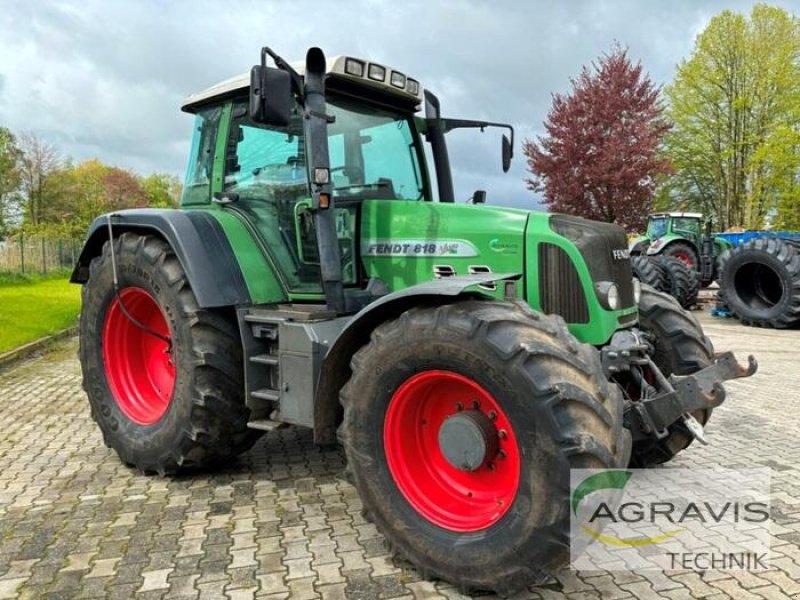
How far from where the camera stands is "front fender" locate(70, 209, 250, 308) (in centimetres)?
406

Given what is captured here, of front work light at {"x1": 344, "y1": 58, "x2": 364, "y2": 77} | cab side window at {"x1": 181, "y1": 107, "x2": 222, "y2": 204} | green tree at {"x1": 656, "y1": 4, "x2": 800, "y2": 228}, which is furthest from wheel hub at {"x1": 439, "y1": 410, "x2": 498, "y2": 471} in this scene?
green tree at {"x1": 656, "y1": 4, "x2": 800, "y2": 228}

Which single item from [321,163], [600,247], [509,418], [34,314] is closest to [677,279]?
[600,247]

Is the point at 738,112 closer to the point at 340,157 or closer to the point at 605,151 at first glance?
the point at 605,151

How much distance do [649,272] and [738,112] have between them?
2261cm

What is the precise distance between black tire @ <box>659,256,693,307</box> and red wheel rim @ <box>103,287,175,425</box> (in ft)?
39.2

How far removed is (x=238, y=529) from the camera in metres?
3.63

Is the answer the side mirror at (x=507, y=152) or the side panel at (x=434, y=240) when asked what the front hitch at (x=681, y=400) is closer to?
the side panel at (x=434, y=240)

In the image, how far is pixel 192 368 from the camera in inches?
160

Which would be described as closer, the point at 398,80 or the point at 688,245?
the point at 398,80

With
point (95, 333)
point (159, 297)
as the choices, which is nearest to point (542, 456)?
point (159, 297)

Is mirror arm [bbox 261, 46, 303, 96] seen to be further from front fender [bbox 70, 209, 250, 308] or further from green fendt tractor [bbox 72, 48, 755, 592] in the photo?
front fender [bbox 70, 209, 250, 308]

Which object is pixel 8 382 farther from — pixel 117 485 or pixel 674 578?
pixel 674 578

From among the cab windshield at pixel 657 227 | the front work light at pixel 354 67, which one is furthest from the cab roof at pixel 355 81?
the cab windshield at pixel 657 227

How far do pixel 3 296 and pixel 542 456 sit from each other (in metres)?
18.1
